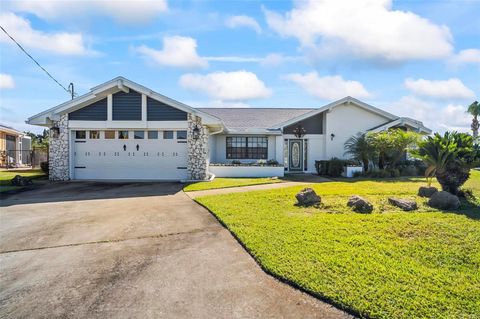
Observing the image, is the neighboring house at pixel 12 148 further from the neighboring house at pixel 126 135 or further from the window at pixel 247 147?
the window at pixel 247 147

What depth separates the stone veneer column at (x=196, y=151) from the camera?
15049mm

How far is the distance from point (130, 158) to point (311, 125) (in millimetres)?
11342

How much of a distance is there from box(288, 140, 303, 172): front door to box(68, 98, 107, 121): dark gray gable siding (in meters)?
11.3

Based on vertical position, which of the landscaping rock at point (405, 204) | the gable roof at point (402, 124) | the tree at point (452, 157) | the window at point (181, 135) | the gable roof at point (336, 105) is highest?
the gable roof at point (336, 105)

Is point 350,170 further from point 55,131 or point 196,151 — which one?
point 55,131

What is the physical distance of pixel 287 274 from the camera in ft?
13.2

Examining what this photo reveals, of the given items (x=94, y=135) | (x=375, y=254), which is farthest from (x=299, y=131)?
(x=375, y=254)

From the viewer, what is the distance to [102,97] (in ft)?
49.9

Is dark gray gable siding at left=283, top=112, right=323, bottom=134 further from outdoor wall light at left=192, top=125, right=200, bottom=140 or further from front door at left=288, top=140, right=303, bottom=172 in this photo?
outdoor wall light at left=192, top=125, right=200, bottom=140

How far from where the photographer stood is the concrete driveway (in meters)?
3.33

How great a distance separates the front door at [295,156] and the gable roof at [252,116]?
6.26 ft

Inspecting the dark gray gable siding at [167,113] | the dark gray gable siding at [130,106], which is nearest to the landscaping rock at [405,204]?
the dark gray gable siding at [167,113]

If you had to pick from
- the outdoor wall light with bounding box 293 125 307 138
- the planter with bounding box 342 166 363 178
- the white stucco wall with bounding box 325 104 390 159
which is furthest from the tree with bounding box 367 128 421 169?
the outdoor wall light with bounding box 293 125 307 138

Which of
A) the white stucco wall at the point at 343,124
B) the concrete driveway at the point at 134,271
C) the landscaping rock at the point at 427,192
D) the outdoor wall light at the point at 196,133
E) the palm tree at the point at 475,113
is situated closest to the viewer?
the concrete driveway at the point at 134,271
